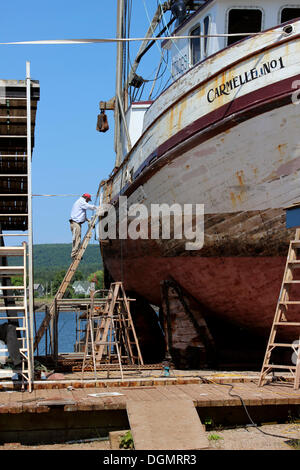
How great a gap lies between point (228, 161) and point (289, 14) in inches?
132

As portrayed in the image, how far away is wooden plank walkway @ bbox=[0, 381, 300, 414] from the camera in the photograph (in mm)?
6609

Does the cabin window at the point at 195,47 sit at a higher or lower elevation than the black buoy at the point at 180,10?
lower

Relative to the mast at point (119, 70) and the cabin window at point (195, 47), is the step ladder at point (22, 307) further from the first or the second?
the mast at point (119, 70)

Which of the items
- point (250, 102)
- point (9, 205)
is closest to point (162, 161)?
point (250, 102)

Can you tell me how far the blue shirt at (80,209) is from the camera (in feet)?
43.6

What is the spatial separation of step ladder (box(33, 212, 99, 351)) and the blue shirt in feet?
3.36

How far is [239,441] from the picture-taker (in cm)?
645

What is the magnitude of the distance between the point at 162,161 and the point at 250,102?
6.88ft

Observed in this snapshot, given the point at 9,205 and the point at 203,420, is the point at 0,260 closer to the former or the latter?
the point at 9,205

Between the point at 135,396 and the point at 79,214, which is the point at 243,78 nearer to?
the point at 135,396

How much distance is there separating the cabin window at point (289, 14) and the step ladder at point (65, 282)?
21.3 ft

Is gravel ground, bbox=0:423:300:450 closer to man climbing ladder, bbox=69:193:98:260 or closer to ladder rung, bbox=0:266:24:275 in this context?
ladder rung, bbox=0:266:24:275

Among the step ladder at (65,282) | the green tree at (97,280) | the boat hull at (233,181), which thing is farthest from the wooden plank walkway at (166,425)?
the green tree at (97,280)

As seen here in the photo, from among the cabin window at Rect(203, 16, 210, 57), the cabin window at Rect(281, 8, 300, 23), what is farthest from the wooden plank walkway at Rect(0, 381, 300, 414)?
the cabin window at Rect(281, 8, 300, 23)
